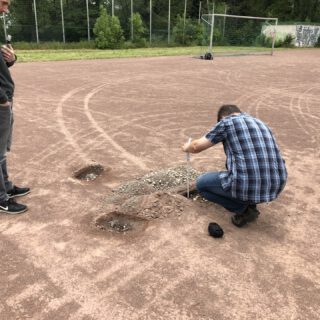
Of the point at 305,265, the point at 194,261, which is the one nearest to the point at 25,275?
the point at 194,261

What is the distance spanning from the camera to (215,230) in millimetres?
4031

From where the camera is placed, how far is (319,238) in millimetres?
4117

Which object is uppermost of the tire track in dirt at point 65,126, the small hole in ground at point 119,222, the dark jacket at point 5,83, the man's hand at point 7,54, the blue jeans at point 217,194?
the man's hand at point 7,54

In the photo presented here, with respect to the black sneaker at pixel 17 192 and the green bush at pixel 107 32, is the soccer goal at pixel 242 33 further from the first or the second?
the black sneaker at pixel 17 192

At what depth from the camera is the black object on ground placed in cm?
402

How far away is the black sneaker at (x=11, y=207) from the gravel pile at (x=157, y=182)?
112 centimetres

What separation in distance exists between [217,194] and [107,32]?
85.8 ft

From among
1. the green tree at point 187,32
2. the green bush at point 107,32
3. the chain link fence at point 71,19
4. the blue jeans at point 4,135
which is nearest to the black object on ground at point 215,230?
the blue jeans at point 4,135

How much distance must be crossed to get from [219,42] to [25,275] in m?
28.8

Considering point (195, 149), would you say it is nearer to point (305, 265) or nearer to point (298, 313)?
point (305, 265)

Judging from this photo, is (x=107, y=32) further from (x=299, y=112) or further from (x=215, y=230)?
(x=215, y=230)

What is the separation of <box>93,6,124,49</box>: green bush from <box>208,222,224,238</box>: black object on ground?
1040 inches

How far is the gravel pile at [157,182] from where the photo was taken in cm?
497

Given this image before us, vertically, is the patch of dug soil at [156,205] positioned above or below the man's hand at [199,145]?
below
